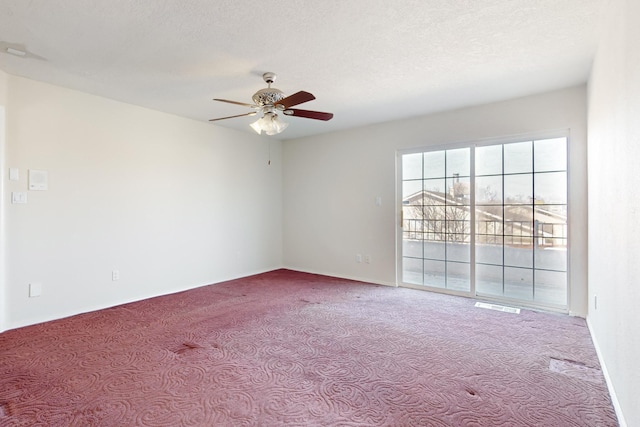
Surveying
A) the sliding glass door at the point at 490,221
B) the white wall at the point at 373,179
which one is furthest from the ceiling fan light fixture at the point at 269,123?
the sliding glass door at the point at 490,221

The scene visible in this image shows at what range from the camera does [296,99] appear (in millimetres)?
2840

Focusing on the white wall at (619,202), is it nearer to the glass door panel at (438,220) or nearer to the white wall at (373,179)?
the white wall at (373,179)

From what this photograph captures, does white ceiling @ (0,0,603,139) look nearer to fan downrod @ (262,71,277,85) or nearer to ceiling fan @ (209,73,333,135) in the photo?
fan downrod @ (262,71,277,85)

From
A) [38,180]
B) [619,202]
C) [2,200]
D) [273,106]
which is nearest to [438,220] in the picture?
[619,202]

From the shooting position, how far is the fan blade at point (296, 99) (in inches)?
106

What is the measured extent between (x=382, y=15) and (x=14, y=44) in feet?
10.2

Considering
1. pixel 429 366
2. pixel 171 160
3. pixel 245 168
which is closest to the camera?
pixel 429 366

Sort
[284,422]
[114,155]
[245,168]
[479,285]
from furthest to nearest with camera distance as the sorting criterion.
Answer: [245,168] < [479,285] < [114,155] < [284,422]

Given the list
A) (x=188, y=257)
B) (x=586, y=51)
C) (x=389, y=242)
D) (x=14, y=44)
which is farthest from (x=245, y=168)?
(x=586, y=51)

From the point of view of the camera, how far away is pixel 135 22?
95.7 inches

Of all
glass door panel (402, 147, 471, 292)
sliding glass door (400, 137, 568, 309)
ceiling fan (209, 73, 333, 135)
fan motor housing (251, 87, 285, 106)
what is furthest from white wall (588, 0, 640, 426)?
fan motor housing (251, 87, 285, 106)

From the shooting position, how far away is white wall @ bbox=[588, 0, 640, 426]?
1.62 meters

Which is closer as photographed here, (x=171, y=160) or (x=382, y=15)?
(x=382, y=15)

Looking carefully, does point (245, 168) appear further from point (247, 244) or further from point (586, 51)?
point (586, 51)
